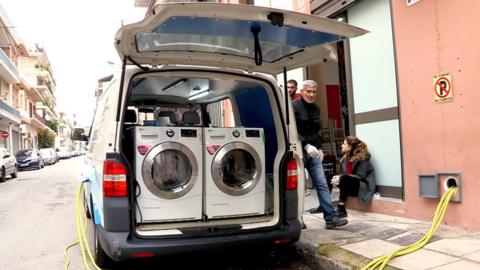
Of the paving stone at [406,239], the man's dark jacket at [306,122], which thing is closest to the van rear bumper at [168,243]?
the paving stone at [406,239]

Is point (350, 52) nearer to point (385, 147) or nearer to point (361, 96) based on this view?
point (361, 96)

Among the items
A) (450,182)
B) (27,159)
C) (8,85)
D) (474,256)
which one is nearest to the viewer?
(474,256)

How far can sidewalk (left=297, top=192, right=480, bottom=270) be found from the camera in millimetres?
3955

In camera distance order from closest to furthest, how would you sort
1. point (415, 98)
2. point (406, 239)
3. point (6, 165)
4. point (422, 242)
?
point (422, 242), point (406, 239), point (415, 98), point (6, 165)

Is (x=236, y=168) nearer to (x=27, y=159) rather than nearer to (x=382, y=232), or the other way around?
(x=382, y=232)

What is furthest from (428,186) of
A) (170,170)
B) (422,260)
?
(170,170)

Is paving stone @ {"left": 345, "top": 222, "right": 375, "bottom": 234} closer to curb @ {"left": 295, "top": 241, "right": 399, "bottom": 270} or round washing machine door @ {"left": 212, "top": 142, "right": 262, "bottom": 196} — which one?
curb @ {"left": 295, "top": 241, "right": 399, "bottom": 270}

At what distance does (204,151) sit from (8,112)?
107ft

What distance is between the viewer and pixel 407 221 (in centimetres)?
546

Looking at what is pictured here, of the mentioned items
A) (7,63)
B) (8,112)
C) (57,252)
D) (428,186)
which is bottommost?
(57,252)

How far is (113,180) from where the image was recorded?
12.5 ft

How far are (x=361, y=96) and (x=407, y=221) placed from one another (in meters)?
2.02

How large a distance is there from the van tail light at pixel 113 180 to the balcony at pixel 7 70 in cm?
3073

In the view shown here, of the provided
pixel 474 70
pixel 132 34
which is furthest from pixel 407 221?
pixel 132 34
